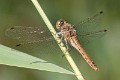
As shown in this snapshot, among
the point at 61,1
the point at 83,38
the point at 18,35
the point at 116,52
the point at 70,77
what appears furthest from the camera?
the point at 61,1

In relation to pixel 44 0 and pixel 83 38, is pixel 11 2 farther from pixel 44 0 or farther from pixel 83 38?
pixel 83 38

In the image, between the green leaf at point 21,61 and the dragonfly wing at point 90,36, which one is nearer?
the green leaf at point 21,61

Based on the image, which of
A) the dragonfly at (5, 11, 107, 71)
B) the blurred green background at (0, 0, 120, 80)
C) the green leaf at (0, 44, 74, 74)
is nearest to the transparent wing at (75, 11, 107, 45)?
the dragonfly at (5, 11, 107, 71)

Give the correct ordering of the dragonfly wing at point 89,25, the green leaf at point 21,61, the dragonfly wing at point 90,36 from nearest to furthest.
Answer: the green leaf at point 21,61 → the dragonfly wing at point 90,36 → the dragonfly wing at point 89,25

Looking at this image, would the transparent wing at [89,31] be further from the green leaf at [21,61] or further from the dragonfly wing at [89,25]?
the green leaf at [21,61]

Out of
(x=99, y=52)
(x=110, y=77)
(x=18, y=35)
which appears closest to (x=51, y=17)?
(x=99, y=52)

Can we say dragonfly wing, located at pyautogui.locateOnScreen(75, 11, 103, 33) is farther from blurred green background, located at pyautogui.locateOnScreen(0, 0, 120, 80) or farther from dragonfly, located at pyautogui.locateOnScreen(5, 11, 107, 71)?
blurred green background, located at pyautogui.locateOnScreen(0, 0, 120, 80)

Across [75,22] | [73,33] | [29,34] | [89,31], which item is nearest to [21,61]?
[29,34]

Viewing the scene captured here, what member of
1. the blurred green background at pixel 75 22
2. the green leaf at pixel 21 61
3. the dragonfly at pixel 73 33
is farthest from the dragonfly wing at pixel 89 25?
the green leaf at pixel 21 61
